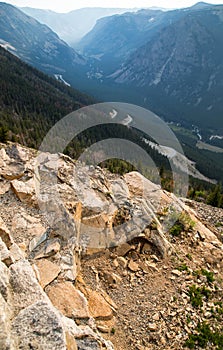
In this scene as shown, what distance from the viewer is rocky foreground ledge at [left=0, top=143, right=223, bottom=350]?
37.9 ft

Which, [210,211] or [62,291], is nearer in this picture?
[62,291]

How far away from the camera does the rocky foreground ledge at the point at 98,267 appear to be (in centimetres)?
1155

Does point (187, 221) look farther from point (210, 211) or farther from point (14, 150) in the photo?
point (14, 150)

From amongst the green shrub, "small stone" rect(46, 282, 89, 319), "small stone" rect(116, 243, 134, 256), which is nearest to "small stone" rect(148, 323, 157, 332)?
the green shrub

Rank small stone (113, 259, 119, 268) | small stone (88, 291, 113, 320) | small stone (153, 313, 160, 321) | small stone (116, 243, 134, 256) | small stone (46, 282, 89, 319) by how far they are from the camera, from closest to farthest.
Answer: small stone (46, 282, 89, 319) < small stone (88, 291, 113, 320) < small stone (153, 313, 160, 321) < small stone (113, 259, 119, 268) < small stone (116, 243, 134, 256)

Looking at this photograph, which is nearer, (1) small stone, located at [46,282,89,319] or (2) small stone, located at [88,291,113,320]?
(1) small stone, located at [46,282,89,319]

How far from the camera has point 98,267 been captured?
64.1 feet

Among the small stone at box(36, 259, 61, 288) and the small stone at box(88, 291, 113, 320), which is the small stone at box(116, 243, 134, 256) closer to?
the small stone at box(88, 291, 113, 320)

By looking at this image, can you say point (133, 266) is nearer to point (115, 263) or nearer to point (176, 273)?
point (115, 263)

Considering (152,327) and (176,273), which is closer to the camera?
(152,327)

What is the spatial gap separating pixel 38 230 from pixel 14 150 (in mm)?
14831

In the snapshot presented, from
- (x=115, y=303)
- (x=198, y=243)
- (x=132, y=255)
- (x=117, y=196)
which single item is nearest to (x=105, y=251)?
(x=132, y=255)

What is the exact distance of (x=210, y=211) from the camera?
36.2 meters

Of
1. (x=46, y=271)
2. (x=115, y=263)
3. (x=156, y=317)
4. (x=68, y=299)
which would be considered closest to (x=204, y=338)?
(x=156, y=317)
